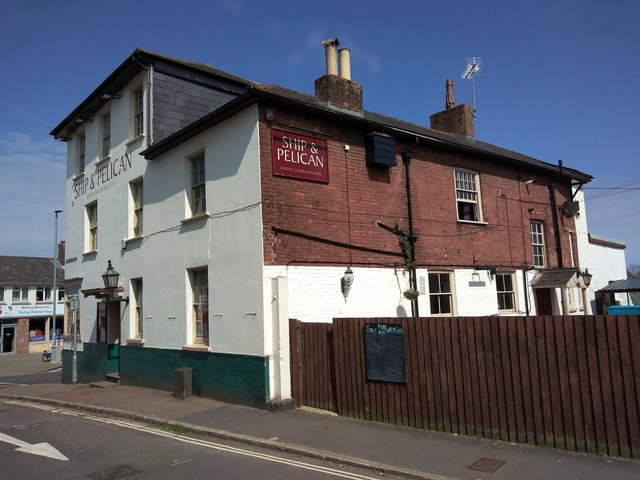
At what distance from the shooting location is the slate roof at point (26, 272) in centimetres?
4384

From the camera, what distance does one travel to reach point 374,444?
773cm

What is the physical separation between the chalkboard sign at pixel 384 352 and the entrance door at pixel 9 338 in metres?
43.1

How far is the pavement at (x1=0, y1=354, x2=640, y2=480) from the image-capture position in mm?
6344

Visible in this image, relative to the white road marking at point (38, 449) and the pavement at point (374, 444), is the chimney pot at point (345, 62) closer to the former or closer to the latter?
the pavement at point (374, 444)

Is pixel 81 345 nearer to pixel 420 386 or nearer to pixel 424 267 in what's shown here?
pixel 424 267

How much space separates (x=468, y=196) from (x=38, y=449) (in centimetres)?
1298

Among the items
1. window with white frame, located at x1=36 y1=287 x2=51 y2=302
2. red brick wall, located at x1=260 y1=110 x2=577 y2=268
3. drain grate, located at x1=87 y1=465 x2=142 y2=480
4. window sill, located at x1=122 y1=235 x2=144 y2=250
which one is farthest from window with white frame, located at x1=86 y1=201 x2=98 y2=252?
window with white frame, located at x1=36 y1=287 x2=51 y2=302

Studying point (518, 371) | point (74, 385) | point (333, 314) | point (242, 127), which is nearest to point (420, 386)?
point (518, 371)

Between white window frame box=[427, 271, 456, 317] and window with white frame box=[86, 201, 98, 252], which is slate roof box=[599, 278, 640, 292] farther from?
window with white frame box=[86, 201, 98, 252]

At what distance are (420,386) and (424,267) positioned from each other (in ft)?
19.1

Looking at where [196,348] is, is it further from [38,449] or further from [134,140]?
[134,140]

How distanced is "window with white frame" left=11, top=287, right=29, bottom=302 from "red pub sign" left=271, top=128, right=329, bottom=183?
41.5 meters

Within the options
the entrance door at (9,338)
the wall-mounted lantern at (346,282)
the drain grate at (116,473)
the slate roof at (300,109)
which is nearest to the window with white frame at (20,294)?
the entrance door at (9,338)

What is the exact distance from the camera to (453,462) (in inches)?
265
